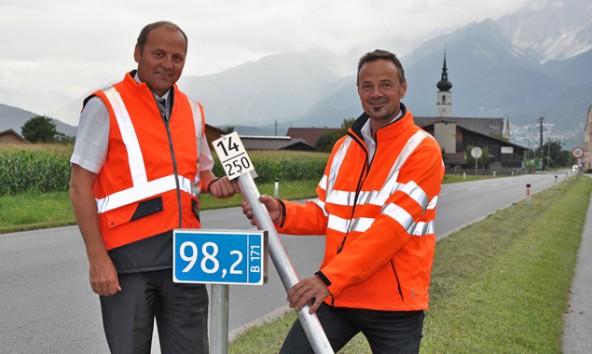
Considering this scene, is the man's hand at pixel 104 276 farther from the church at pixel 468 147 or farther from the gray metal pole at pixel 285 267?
the church at pixel 468 147

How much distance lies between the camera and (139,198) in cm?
248

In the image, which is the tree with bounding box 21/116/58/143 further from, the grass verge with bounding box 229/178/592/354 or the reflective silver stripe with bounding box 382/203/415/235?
the reflective silver stripe with bounding box 382/203/415/235

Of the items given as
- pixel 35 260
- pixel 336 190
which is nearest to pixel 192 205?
pixel 336 190

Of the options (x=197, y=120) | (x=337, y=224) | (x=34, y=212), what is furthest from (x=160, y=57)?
(x=34, y=212)

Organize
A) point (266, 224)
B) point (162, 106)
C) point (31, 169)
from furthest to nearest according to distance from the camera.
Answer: point (31, 169) → point (162, 106) → point (266, 224)

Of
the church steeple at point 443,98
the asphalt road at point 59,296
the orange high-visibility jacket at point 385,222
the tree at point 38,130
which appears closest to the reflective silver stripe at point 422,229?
the orange high-visibility jacket at point 385,222

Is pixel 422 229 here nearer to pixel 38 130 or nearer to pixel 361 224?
pixel 361 224

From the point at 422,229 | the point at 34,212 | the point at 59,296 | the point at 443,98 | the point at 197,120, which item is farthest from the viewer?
the point at 443,98

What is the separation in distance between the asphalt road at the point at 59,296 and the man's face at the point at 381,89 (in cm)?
319

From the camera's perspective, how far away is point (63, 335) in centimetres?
500

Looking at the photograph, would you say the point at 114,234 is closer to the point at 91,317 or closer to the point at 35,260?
the point at 91,317

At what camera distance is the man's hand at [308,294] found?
2266 millimetres

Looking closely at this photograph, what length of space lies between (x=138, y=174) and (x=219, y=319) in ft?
2.36

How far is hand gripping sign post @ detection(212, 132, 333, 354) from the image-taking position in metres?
2.18
